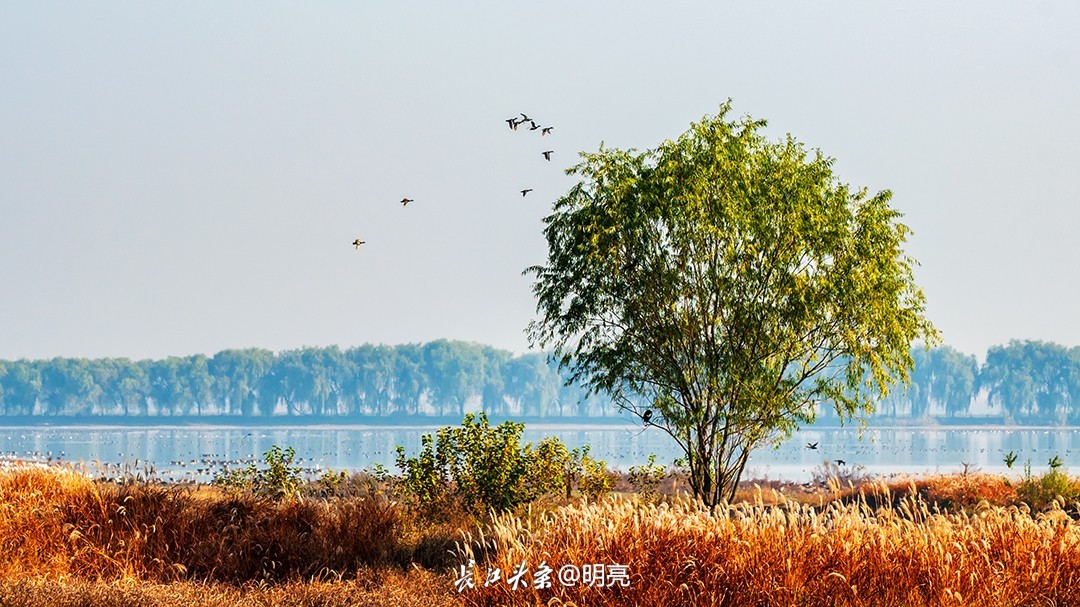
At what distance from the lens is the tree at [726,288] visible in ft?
62.4

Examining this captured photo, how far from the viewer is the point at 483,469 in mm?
17766

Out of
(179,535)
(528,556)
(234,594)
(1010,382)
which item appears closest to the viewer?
(528,556)

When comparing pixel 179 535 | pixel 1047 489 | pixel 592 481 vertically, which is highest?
pixel 592 481

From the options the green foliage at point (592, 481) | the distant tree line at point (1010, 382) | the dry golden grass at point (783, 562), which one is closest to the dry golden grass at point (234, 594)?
the dry golden grass at point (783, 562)

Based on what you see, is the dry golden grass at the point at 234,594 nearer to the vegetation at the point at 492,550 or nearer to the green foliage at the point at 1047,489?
the vegetation at the point at 492,550

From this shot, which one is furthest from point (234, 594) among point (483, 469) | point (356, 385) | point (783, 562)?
point (356, 385)

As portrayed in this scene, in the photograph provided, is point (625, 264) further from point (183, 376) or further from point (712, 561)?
point (183, 376)

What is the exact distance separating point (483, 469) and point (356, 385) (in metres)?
117

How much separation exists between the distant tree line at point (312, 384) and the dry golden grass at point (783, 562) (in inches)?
4787

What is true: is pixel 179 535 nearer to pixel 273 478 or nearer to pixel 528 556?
pixel 528 556

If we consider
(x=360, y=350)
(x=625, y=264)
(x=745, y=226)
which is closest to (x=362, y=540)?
(x=625, y=264)

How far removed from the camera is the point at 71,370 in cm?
14050

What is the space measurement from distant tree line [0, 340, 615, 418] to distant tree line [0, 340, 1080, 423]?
0.40ft

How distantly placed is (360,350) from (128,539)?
401ft
